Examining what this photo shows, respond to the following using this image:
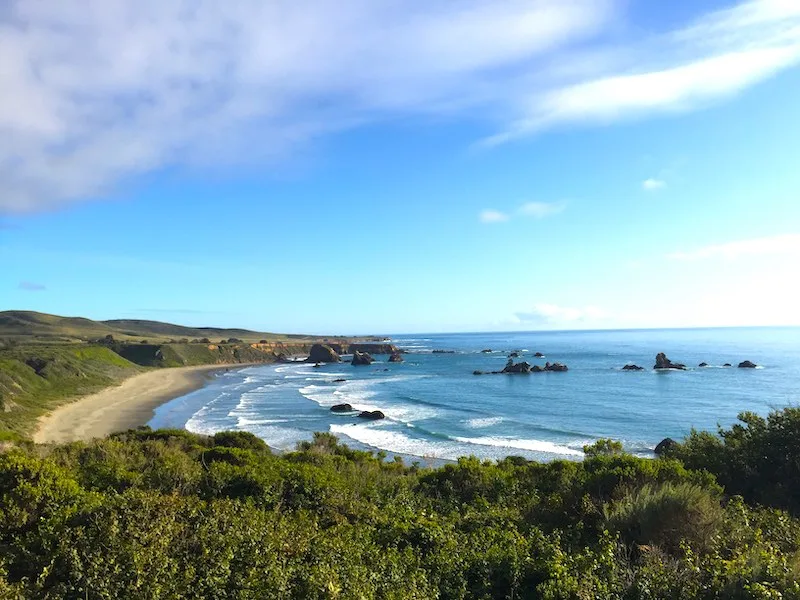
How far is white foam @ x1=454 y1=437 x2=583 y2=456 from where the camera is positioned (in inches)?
1200

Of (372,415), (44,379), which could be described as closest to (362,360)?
(44,379)

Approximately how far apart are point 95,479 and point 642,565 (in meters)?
8.94

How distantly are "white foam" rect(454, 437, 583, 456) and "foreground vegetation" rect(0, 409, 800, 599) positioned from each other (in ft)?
62.1

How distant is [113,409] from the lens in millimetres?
47312

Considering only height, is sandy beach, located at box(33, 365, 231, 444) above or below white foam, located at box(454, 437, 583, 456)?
above

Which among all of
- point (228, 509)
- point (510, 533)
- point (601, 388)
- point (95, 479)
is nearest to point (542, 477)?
point (510, 533)

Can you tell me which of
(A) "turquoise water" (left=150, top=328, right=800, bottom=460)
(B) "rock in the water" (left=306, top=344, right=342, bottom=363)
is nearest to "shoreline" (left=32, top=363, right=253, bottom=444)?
(A) "turquoise water" (left=150, top=328, right=800, bottom=460)

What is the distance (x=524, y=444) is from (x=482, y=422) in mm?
8551

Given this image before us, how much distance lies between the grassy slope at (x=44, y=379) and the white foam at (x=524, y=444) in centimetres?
2707

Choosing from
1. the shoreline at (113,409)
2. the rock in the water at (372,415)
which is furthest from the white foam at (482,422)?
the shoreline at (113,409)

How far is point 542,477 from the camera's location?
Result: 13047 millimetres

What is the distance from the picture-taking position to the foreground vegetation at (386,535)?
5.54 m

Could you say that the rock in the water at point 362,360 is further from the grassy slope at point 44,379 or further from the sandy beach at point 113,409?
the grassy slope at point 44,379

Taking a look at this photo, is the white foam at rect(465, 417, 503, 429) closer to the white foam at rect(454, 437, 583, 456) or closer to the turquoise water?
the turquoise water
